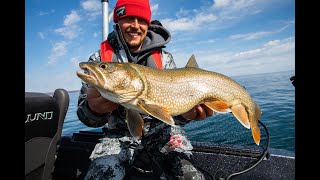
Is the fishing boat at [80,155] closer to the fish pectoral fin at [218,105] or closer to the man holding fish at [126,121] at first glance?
the man holding fish at [126,121]

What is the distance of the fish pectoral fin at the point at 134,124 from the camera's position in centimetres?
344

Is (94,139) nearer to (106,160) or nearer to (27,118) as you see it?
(106,160)

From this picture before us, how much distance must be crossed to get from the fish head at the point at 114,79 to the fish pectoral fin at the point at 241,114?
5.13 feet

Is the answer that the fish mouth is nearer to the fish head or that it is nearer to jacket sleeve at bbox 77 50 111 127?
the fish head

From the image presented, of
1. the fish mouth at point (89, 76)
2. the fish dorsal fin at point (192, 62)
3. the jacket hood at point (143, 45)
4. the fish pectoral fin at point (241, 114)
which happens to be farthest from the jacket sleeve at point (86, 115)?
the fish pectoral fin at point (241, 114)

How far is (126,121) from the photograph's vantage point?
Result: 4.27 m

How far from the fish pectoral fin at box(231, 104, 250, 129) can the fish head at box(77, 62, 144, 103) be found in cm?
156

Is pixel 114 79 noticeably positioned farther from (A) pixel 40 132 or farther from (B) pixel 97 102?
(A) pixel 40 132

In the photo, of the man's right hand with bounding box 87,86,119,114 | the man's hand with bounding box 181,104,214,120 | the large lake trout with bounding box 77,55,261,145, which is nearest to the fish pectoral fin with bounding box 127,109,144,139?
the large lake trout with bounding box 77,55,261,145

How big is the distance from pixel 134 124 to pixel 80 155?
9.49ft

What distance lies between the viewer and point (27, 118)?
3172mm

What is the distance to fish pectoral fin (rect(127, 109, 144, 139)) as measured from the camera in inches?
136
